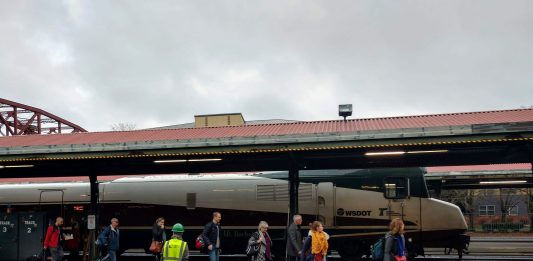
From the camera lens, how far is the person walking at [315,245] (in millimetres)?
11188

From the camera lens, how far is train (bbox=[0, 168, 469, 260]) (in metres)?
17.3

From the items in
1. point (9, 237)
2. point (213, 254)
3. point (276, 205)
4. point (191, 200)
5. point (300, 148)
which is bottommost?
point (9, 237)

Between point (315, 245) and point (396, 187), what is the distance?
7.03 meters

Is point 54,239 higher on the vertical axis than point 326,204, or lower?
lower

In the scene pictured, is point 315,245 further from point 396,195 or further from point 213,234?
point 396,195

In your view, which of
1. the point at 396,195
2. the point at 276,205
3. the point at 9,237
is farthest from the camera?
the point at 276,205

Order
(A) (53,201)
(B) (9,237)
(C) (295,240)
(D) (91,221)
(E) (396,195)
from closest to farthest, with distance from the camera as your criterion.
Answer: (C) (295,240)
(D) (91,221)
(E) (396,195)
(B) (9,237)
(A) (53,201)

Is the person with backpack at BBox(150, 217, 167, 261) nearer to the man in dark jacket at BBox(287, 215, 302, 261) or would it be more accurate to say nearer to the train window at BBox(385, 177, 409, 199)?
the man in dark jacket at BBox(287, 215, 302, 261)

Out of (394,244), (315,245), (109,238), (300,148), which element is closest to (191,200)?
(109,238)

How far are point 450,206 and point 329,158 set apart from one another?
4.47 meters

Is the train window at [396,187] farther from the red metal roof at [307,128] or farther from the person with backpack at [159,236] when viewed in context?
the person with backpack at [159,236]

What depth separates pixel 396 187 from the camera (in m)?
17.4

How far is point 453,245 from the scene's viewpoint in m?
17.5

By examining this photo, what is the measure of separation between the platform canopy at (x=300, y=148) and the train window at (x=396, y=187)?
1.62 ft
